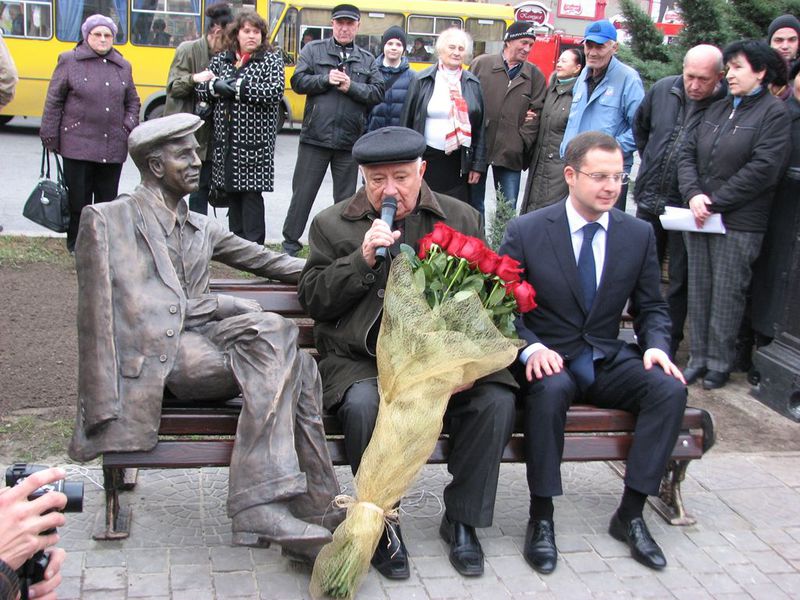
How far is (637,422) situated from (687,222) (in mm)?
2185

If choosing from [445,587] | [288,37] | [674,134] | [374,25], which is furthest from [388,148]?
[374,25]

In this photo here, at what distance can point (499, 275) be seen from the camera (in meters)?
3.86

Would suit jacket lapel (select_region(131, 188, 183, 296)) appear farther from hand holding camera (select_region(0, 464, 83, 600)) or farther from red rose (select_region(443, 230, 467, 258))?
hand holding camera (select_region(0, 464, 83, 600))

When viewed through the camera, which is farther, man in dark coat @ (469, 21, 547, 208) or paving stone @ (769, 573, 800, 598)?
man in dark coat @ (469, 21, 547, 208)

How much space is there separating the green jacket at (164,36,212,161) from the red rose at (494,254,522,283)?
4.04 m

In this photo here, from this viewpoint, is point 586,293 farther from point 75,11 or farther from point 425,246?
point 75,11

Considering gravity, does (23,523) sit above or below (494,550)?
above

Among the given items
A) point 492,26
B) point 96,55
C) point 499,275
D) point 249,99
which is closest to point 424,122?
point 249,99

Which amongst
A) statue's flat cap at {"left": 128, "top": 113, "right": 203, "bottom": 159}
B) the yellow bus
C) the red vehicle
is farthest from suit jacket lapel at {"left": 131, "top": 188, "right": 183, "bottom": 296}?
the red vehicle

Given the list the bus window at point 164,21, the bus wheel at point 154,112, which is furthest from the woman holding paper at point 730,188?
the bus window at point 164,21

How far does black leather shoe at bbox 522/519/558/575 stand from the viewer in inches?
154

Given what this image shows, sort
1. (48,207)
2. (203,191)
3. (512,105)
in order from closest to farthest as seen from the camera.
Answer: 1. (48,207)
2. (203,191)
3. (512,105)

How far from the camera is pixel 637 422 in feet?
13.4

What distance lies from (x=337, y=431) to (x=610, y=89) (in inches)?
154
